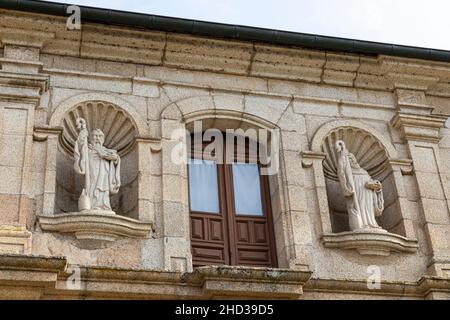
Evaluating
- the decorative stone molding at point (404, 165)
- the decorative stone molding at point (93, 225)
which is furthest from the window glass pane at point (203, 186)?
the decorative stone molding at point (404, 165)

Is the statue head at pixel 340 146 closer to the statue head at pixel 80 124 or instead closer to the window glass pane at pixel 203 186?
the window glass pane at pixel 203 186

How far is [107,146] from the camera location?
10.9 m

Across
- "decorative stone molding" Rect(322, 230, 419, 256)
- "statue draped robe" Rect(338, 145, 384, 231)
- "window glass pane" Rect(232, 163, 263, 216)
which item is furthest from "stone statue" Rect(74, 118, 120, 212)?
"statue draped robe" Rect(338, 145, 384, 231)

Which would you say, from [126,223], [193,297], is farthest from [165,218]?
[193,297]

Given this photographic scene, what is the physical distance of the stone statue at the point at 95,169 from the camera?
9883 mm

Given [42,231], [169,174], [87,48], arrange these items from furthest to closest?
1. [87,48]
2. [169,174]
3. [42,231]

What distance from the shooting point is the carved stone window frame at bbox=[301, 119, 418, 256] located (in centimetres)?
1034

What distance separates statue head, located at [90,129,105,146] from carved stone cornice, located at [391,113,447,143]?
13.3 feet

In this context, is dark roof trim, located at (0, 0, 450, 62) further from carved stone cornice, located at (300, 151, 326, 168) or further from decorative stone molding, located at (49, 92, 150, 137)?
carved stone cornice, located at (300, 151, 326, 168)

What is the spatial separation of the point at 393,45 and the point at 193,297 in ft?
16.2

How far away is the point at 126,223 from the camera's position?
970 centimetres

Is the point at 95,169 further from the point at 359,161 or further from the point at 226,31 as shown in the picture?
the point at 359,161
